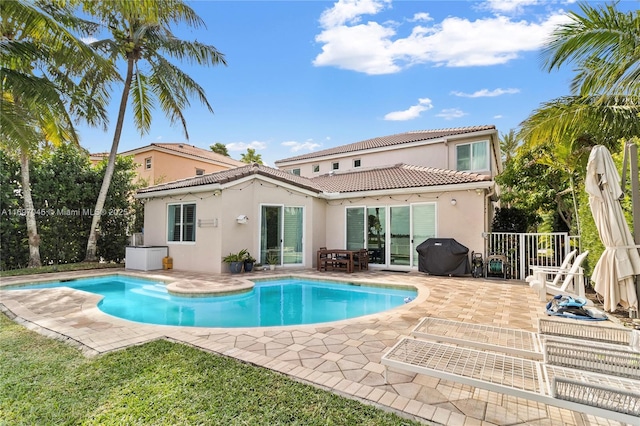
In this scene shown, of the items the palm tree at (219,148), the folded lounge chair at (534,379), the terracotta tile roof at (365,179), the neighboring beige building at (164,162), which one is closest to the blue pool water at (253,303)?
the folded lounge chair at (534,379)

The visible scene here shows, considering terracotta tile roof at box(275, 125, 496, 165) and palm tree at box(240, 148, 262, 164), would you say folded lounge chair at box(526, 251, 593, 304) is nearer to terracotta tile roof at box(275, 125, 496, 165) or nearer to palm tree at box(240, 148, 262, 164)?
terracotta tile roof at box(275, 125, 496, 165)

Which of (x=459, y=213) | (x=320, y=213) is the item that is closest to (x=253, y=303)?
(x=320, y=213)

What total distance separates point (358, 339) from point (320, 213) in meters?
11.1

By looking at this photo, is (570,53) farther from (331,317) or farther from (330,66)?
(330,66)

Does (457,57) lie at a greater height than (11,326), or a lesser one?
greater

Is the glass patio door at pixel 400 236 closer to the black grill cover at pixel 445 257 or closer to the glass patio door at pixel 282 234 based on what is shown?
the black grill cover at pixel 445 257

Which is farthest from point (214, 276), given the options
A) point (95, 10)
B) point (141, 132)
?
point (95, 10)

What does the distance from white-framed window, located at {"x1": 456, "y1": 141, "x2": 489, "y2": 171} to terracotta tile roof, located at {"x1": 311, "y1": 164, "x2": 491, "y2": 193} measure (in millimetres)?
1722

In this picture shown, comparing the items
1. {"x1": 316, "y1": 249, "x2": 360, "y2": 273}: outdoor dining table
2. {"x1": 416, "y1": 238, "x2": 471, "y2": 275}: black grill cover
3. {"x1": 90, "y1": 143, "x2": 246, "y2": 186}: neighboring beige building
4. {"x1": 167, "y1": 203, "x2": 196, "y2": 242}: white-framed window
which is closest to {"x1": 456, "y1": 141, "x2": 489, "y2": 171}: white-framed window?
{"x1": 416, "y1": 238, "x2": 471, "y2": 275}: black grill cover

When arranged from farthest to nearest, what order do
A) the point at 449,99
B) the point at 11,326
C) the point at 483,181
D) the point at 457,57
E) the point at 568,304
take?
the point at 449,99 < the point at 457,57 < the point at 483,181 < the point at 568,304 < the point at 11,326

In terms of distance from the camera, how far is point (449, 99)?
19641 mm

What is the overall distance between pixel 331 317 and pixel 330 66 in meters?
14.0

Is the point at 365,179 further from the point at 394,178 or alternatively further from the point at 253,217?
the point at 253,217

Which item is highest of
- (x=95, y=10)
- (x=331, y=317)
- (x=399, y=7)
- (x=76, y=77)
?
(x=95, y=10)
